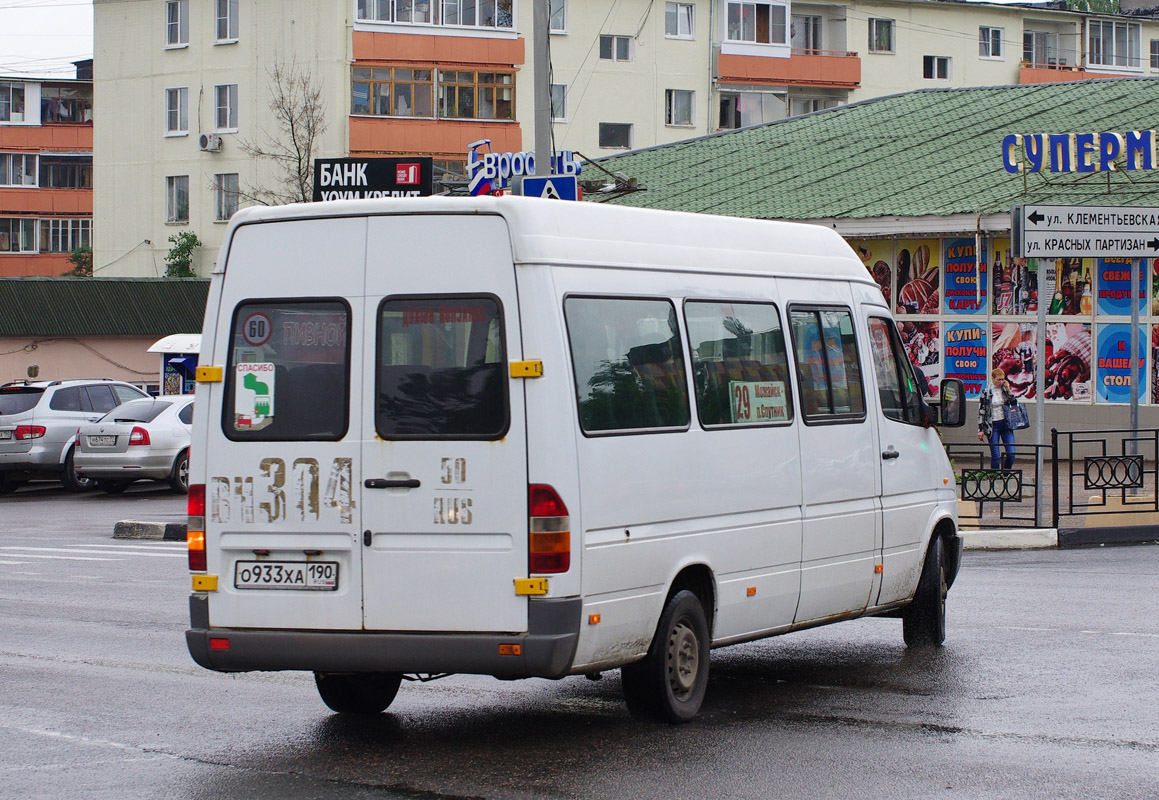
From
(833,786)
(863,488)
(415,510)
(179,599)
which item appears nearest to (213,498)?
(415,510)

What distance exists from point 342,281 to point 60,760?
8.06 ft

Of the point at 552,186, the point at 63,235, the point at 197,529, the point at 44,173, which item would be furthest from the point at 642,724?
the point at 44,173

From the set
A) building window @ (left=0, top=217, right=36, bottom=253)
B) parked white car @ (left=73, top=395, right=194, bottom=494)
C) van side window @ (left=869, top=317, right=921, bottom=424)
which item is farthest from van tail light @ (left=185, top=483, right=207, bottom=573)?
building window @ (left=0, top=217, right=36, bottom=253)

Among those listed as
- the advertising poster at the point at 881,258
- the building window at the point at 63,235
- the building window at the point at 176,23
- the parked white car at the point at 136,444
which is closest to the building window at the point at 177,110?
the building window at the point at 176,23

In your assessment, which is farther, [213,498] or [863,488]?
[863,488]

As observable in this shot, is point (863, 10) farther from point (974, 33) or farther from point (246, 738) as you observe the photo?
point (246, 738)

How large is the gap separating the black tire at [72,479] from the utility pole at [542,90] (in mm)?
11433

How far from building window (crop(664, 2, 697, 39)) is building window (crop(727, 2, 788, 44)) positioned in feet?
5.10

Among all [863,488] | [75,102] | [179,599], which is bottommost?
[179,599]

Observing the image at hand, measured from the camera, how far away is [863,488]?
934cm

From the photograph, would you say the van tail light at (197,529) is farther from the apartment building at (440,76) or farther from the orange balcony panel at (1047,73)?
the orange balcony panel at (1047,73)

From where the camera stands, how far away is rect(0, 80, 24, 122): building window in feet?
243

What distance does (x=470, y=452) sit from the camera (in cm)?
714

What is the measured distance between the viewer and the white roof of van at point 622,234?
7.23 metres
